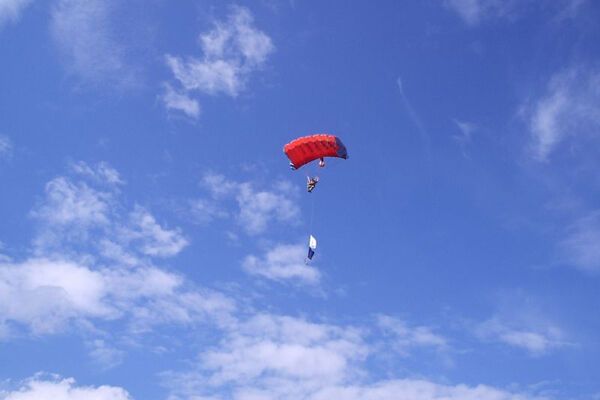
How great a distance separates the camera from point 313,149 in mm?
68062

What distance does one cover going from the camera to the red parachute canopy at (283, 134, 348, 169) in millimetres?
66938

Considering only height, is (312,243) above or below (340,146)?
below

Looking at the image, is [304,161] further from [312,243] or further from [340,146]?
[312,243]

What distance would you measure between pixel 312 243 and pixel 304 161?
9.21 m

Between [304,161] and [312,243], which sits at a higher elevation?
[304,161]

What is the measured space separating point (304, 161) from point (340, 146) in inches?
176

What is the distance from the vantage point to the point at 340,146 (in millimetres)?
67375

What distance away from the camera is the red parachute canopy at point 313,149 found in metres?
66.9

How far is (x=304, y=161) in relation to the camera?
6919 centimetres

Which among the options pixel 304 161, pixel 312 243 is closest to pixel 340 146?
pixel 304 161

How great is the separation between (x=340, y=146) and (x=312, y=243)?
449 inches
